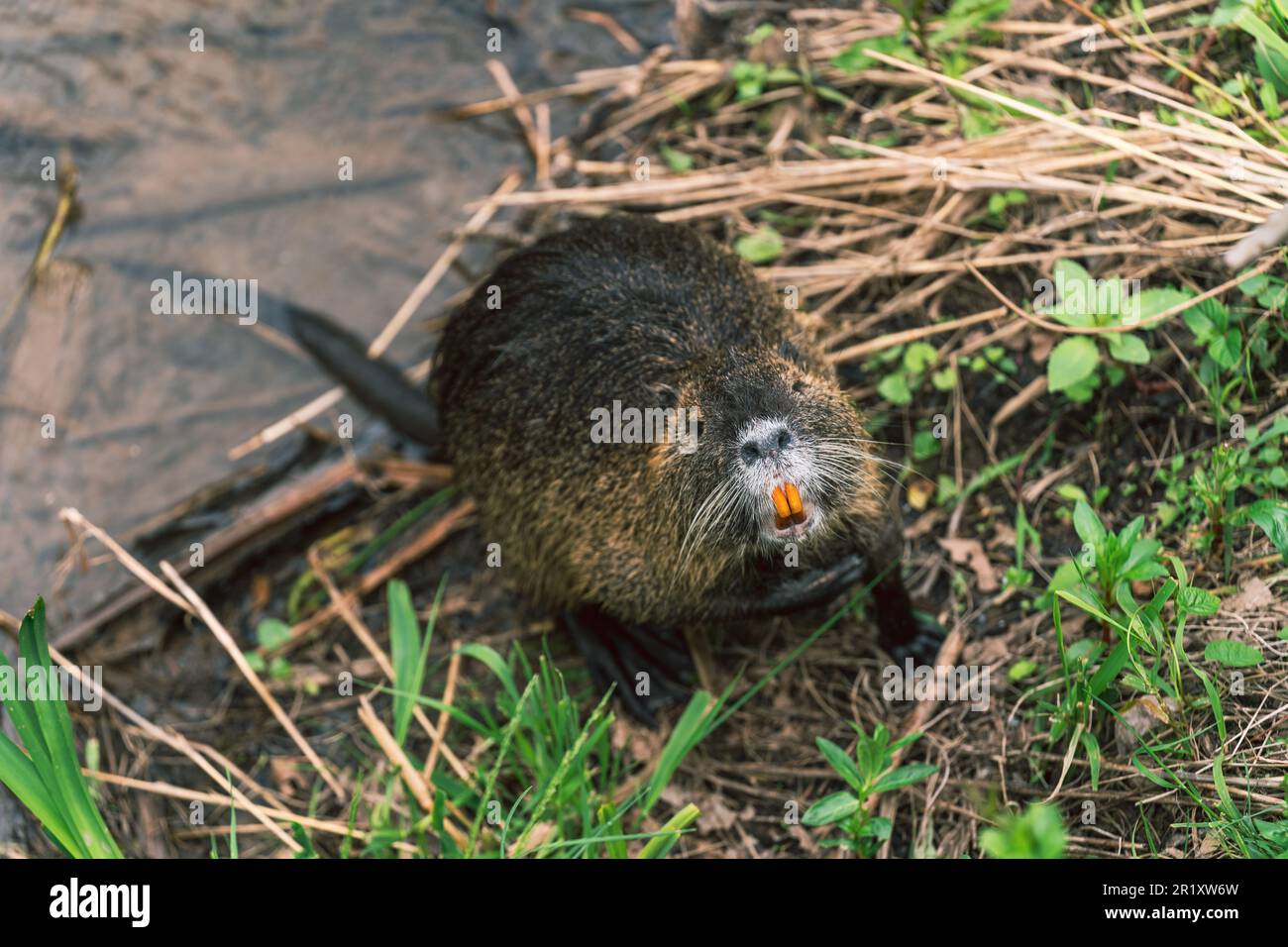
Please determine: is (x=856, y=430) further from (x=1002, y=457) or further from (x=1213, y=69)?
(x=1213, y=69)

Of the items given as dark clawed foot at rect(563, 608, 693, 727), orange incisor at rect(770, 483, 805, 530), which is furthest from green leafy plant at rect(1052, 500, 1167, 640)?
dark clawed foot at rect(563, 608, 693, 727)

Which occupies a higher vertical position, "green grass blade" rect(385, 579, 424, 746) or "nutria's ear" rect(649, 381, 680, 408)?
"nutria's ear" rect(649, 381, 680, 408)

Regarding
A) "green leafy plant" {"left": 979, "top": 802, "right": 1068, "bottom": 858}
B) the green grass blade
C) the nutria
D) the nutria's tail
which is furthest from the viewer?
the nutria's tail

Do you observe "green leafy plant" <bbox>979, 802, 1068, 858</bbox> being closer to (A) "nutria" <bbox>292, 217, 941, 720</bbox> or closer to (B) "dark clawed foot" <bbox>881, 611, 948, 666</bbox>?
(A) "nutria" <bbox>292, 217, 941, 720</bbox>

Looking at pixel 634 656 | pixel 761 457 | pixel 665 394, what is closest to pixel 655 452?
pixel 665 394

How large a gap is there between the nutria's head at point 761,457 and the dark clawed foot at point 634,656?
0.79m

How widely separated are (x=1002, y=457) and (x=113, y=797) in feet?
9.48

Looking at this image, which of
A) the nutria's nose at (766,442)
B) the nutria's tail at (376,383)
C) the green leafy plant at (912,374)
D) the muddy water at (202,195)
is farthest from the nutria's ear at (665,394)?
the muddy water at (202,195)

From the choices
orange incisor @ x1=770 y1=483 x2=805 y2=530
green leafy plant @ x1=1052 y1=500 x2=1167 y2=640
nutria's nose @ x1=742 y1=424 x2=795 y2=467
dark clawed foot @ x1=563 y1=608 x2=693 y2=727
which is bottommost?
dark clawed foot @ x1=563 y1=608 x2=693 y2=727

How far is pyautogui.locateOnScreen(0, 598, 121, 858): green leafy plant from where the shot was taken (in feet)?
8.91

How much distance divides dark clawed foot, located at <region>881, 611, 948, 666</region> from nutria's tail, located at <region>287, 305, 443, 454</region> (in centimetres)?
174

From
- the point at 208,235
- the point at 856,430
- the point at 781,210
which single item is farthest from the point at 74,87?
the point at 856,430

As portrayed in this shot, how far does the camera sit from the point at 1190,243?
3301mm

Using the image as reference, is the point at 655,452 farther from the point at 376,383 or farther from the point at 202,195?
the point at 202,195
